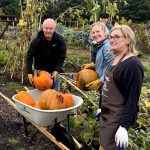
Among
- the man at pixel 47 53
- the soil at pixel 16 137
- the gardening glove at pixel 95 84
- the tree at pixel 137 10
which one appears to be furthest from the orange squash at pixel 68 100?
the tree at pixel 137 10

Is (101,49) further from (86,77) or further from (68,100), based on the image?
(68,100)

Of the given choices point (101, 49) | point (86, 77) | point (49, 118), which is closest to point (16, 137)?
point (49, 118)

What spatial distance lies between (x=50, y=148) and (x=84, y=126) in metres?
0.76

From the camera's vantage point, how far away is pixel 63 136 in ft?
15.0

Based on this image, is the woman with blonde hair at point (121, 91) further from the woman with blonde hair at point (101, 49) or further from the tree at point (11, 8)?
the tree at point (11, 8)

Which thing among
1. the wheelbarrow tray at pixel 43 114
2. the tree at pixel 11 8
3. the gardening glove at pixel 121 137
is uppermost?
the gardening glove at pixel 121 137

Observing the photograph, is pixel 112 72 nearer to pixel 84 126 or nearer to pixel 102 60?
pixel 102 60

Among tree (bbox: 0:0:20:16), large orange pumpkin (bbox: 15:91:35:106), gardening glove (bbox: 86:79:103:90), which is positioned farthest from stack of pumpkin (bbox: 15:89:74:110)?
tree (bbox: 0:0:20:16)

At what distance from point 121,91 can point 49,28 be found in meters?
2.25

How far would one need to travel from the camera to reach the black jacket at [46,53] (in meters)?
5.56

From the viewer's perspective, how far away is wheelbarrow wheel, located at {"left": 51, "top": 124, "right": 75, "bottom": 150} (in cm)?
445

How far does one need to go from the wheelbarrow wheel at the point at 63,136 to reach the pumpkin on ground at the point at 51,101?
0.31 m

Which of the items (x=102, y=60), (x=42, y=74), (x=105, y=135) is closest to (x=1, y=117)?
(x=42, y=74)

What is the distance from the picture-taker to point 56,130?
15.3 ft
